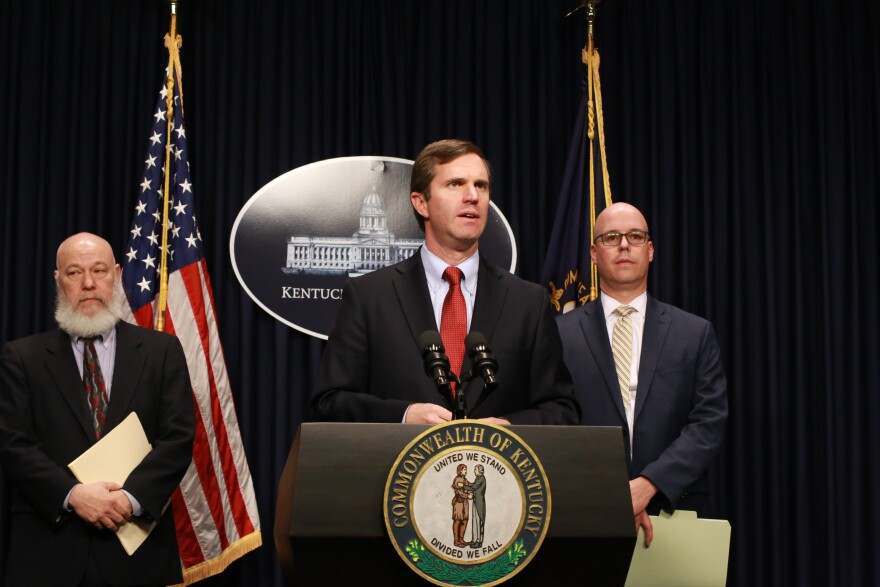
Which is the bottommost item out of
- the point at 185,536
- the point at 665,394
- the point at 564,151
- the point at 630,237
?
the point at 185,536

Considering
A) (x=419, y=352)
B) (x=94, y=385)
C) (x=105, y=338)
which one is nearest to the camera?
(x=419, y=352)

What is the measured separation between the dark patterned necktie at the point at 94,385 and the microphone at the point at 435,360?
1671 millimetres

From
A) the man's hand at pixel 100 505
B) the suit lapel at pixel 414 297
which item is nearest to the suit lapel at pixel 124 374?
the man's hand at pixel 100 505

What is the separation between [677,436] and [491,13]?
239 cm

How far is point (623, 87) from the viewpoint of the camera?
4781 mm

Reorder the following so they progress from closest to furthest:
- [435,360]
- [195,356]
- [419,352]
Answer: [435,360] → [419,352] → [195,356]

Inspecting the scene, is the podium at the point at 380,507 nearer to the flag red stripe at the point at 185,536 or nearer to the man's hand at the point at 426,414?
the man's hand at the point at 426,414

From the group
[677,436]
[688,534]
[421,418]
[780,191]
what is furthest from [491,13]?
[421,418]

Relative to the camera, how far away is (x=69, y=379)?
329cm

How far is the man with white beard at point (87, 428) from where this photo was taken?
309 cm

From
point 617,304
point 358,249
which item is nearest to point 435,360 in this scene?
point 617,304

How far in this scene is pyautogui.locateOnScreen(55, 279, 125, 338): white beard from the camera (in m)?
3.40

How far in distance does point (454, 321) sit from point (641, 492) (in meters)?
1.05

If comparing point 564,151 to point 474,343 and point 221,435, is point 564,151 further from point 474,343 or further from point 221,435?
point 474,343
